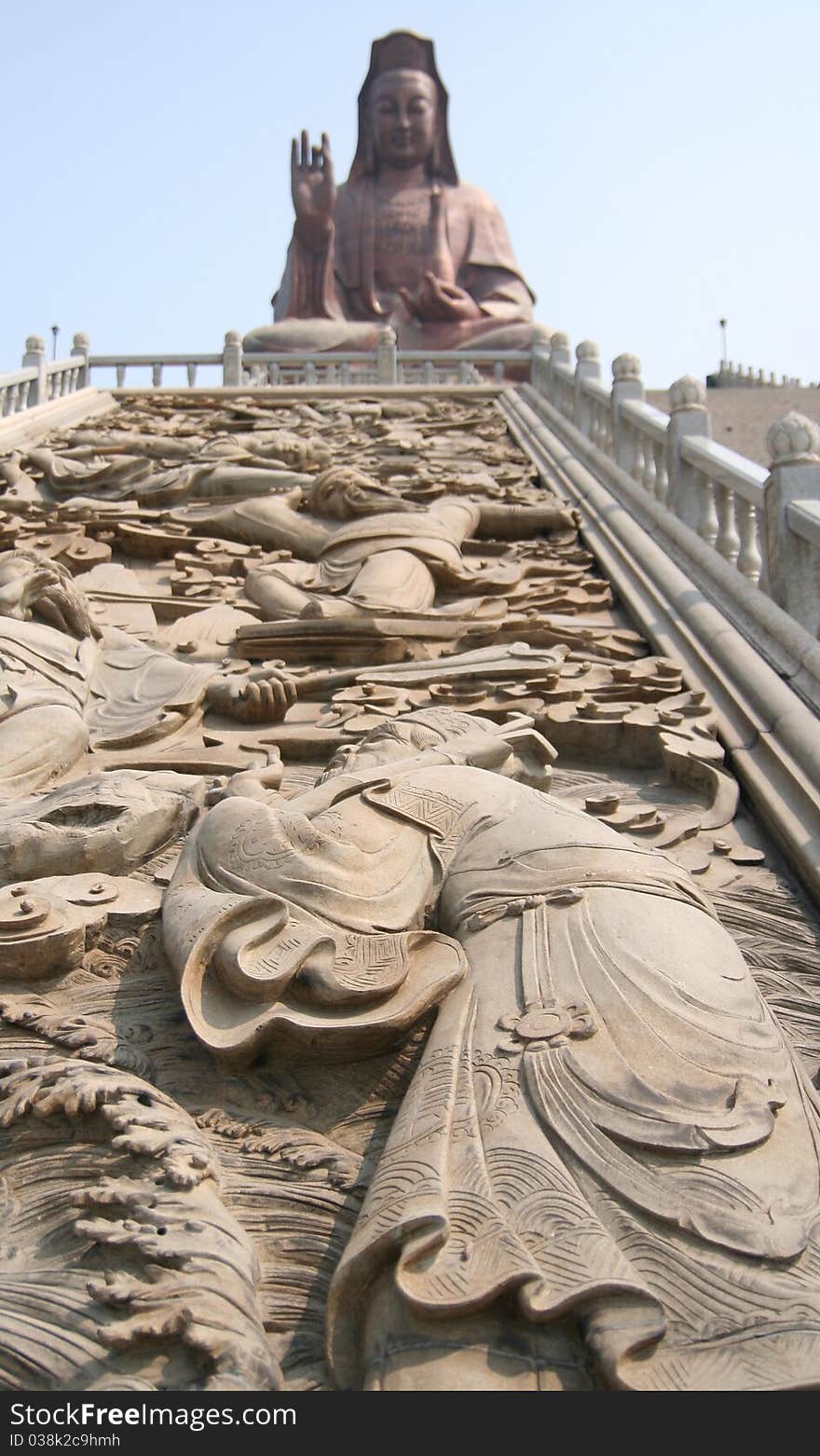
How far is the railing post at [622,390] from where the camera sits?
376 inches

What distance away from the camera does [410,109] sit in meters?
23.6

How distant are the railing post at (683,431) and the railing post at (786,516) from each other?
1553 mm

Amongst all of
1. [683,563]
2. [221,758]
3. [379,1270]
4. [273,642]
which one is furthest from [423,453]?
[379,1270]

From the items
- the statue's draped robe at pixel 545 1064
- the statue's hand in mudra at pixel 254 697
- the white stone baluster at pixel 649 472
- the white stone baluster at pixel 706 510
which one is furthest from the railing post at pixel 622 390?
the statue's draped robe at pixel 545 1064

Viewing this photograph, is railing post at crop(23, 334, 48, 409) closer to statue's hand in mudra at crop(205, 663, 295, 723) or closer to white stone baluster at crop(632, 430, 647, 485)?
white stone baluster at crop(632, 430, 647, 485)

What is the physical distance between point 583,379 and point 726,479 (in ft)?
17.6

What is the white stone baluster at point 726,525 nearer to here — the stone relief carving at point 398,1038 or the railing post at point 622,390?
the stone relief carving at point 398,1038

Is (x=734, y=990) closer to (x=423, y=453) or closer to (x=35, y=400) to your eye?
(x=423, y=453)

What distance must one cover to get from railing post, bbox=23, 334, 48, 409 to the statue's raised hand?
754 centimetres

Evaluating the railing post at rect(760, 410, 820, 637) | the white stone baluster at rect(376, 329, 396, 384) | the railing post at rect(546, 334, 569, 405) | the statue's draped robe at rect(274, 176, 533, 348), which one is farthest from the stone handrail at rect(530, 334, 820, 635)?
the statue's draped robe at rect(274, 176, 533, 348)

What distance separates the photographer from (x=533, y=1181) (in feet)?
7.68

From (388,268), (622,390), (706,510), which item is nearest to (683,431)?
(706,510)

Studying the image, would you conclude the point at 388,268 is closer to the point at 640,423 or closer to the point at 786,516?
the point at 640,423
